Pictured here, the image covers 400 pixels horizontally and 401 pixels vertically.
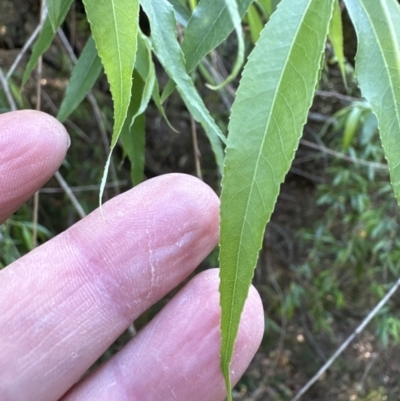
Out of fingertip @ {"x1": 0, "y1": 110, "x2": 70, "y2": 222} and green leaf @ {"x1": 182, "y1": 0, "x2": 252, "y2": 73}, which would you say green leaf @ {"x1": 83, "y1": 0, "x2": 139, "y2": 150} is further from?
fingertip @ {"x1": 0, "y1": 110, "x2": 70, "y2": 222}

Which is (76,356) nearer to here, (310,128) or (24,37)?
(24,37)

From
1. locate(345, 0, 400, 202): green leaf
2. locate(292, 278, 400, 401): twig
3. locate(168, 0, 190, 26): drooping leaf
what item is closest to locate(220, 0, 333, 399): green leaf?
locate(345, 0, 400, 202): green leaf

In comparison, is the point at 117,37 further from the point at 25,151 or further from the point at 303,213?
the point at 303,213

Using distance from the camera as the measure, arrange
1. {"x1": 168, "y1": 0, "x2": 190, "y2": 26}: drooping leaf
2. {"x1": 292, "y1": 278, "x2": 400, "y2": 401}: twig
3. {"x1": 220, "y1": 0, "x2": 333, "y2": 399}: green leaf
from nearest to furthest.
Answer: {"x1": 220, "y1": 0, "x2": 333, "y2": 399}: green leaf < {"x1": 168, "y1": 0, "x2": 190, "y2": 26}: drooping leaf < {"x1": 292, "y1": 278, "x2": 400, "y2": 401}: twig

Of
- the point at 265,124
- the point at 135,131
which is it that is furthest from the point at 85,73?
the point at 265,124

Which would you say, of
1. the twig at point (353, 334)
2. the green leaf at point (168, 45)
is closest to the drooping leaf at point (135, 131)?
the green leaf at point (168, 45)
